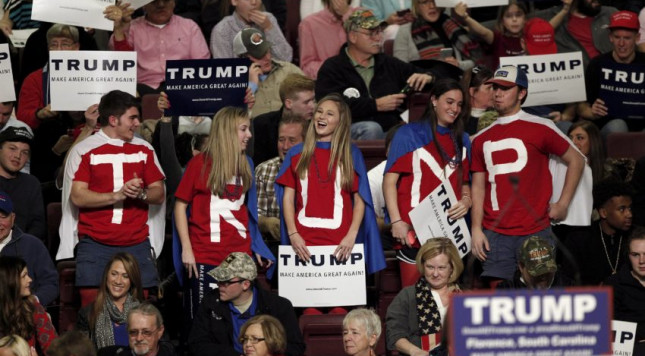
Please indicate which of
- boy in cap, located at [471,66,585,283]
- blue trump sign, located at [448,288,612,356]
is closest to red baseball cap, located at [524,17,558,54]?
boy in cap, located at [471,66,585,283]

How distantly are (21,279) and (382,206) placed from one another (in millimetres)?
2571

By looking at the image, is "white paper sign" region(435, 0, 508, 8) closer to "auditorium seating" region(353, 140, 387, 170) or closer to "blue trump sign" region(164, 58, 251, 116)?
"auditorium seating" region(353, 140, 387, 170)

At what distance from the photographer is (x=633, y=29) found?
1074 centimetres

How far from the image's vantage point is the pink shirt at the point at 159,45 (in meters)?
11.0

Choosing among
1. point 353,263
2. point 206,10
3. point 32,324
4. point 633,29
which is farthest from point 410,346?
point 206,10

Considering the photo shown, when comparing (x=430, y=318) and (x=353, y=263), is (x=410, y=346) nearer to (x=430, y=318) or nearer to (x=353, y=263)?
(x=430, y=318)

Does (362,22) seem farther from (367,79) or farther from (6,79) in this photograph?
(6,79)

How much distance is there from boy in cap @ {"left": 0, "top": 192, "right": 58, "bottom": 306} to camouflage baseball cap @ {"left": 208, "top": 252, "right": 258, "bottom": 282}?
1.13m

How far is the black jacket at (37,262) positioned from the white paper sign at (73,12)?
2.03m

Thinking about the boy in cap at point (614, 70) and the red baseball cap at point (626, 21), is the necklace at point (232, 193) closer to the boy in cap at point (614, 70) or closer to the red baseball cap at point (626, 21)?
the boy in cap at point (614, 70)

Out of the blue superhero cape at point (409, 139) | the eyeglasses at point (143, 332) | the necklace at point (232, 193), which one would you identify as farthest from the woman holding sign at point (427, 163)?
the eyeglasses at point (143, 332)

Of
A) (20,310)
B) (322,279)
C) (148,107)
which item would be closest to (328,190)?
(322,279)

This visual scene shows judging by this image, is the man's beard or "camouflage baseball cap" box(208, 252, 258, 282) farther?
the man's beard

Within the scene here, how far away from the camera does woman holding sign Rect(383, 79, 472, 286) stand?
27.4 ft
